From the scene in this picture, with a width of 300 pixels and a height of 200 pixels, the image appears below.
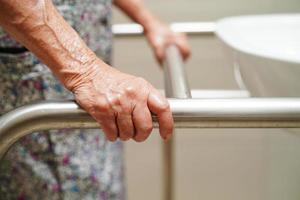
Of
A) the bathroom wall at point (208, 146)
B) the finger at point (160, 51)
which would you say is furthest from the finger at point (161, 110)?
the bathroom wall at point (208, 146)

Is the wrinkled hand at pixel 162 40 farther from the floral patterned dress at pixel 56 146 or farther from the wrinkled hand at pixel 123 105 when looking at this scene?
the wrinkled hand at pixel 123 105

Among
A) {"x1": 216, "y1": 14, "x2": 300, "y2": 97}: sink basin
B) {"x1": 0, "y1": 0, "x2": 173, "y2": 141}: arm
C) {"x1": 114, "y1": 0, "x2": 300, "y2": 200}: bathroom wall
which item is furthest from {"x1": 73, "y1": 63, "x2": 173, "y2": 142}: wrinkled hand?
{"x1": 114, "y1": 0, "x2": 300, "y2": 200}: bathroom wall

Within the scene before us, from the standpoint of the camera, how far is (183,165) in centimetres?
128

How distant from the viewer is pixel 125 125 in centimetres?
44

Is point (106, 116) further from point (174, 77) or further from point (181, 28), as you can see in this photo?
point (181, 28)

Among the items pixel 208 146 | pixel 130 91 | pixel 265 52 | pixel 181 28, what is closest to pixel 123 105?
pixel 130 91

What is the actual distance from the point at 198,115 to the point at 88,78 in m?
0.13

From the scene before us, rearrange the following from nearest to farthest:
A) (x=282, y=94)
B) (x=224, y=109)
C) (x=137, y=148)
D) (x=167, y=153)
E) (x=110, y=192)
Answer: (x=224, y=109), (x=282, y=94), (x=110, y=192), (x=167, y=153), (x=137, y=148)

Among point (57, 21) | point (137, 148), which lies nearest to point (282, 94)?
point (57, 21)

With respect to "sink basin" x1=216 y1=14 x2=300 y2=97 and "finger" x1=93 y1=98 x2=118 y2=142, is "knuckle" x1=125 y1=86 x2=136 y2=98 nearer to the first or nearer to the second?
"finger" x1=93 y1=98 x2=118 y2=142

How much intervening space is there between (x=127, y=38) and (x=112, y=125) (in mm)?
706

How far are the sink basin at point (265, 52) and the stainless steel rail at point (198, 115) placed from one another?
0.43 feet

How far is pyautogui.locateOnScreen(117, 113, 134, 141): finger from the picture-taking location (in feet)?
1.43

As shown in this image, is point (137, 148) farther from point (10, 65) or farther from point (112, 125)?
A: point (112, 125)
